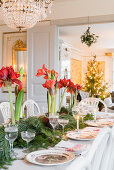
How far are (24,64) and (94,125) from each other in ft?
11.0

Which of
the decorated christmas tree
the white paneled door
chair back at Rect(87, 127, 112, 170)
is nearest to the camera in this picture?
chair back at Rect(87, 127, 112, 170)

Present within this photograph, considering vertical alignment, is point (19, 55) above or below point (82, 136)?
above

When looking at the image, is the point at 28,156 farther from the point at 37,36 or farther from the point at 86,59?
the point at 86,59

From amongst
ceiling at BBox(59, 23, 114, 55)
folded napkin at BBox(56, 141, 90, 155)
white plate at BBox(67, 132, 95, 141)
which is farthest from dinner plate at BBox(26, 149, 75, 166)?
ceiling at BBox(59, 23, 114, 55)

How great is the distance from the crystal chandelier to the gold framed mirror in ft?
6.76

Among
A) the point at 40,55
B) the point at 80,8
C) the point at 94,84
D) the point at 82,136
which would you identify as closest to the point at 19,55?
the point at 40,55

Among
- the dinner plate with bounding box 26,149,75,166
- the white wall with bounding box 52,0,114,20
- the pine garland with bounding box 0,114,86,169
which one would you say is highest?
the white wall with bounding box 52,0,114,20

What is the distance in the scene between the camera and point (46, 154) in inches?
56.4

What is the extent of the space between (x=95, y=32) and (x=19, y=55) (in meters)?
3.47

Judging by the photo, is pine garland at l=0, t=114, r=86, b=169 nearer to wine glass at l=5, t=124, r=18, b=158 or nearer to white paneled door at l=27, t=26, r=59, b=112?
wine glass at l=5, t=124, r=18, b=158

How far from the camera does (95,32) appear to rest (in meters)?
7.88

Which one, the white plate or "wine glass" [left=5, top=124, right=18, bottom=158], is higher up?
"wine glass" [left=5, top=124, right=18, bottom=158]

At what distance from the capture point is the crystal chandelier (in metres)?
2.96

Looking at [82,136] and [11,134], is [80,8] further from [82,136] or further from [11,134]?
[11,134]
